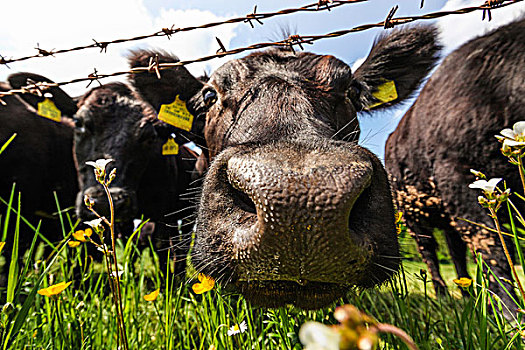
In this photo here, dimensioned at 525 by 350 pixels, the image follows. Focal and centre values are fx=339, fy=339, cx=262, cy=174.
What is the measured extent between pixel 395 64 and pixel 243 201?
2.64m

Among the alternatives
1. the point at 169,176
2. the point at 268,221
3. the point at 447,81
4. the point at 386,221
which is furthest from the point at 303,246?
the point at 169,176

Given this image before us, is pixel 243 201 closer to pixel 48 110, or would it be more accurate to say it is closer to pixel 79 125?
pixel 79 125

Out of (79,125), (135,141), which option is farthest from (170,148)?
(79,125)

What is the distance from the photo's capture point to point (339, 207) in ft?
3.59

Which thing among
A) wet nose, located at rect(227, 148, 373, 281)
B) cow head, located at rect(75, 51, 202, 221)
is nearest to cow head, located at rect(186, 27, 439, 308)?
wet nose, located at rect(227, 148, 373, 281)

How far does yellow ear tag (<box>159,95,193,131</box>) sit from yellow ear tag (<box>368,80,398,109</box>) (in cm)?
191

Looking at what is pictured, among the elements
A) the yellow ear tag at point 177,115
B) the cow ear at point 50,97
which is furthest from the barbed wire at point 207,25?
the cow ear at point 50,97

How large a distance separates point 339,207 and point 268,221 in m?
0.24

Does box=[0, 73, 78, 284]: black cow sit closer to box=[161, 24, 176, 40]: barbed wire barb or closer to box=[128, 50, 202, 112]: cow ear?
box=[128, 50, 202, 112]: cow ear

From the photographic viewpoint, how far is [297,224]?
43.2 inches

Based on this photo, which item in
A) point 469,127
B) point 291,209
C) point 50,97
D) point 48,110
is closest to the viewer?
point 291,209

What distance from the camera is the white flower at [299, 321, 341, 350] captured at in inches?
11.4

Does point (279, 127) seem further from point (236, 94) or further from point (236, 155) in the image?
point (236, 94)

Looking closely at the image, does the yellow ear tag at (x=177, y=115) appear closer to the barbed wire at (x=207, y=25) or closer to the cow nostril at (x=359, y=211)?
the barbed wire at (x=207, y=25)
